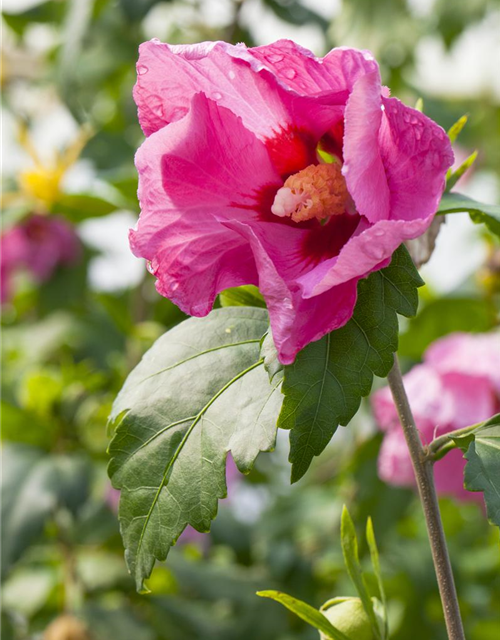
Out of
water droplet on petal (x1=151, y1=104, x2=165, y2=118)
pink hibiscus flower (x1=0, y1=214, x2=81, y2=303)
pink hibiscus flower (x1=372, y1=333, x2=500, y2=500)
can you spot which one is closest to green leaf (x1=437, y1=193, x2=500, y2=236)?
water droplet on petal (x1=151, y1=104, x2=165, y2=118)

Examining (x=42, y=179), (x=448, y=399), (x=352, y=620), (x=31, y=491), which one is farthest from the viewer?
(x=42, y=179)

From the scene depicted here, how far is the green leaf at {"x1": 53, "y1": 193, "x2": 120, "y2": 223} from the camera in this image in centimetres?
147

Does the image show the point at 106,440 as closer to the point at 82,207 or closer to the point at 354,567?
the point at 82,207

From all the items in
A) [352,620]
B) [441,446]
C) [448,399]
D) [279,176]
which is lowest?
[448,399]

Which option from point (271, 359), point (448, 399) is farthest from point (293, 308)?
point (448, 399)

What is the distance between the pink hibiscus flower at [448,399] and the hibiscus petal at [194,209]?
52 centimetres

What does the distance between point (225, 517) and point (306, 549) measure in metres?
0.22

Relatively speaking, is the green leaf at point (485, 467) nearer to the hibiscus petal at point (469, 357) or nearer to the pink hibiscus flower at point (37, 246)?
the hibiscus petal at point (469, 357)

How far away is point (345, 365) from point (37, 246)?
4.55 feet

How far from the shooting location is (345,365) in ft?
1.54

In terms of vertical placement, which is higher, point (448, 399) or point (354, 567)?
point (354, 567)

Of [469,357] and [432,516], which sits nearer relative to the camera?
[432,516]

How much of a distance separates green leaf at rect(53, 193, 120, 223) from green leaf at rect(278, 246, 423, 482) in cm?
104

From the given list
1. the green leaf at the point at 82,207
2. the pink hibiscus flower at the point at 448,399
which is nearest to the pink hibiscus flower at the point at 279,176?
the pink hibiscus flower at the point at 448,399
